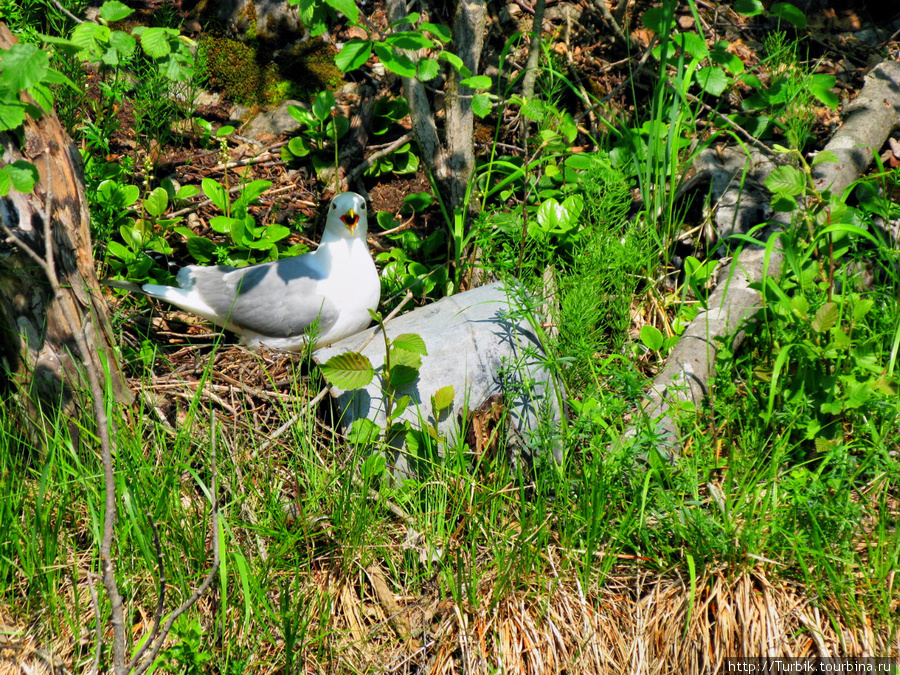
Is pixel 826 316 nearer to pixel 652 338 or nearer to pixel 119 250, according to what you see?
pixel 652 338

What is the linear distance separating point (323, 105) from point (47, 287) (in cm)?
179

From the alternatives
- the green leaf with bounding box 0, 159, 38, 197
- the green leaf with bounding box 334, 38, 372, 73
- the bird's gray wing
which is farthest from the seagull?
the green leaf with bounding box 0, 159, 38, 197

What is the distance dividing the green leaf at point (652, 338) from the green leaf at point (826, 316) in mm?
588

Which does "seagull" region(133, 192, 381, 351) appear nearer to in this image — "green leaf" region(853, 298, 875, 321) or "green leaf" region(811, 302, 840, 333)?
"green leaf" region(811, 302, 840, 333)

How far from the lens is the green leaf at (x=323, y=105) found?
12.0ft

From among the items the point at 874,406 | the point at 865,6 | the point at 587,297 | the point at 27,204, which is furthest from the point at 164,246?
the point at 865,6

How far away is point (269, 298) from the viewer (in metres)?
2.99

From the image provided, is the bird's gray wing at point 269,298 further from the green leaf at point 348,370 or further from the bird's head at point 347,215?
the green leaf at point 348,370

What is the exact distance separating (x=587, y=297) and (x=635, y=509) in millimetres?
791

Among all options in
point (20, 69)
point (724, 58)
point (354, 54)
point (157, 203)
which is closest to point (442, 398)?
point (354, 54)

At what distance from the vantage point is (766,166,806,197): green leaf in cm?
235

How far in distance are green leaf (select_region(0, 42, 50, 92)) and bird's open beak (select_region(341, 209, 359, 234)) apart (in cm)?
154

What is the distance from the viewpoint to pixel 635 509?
230cm

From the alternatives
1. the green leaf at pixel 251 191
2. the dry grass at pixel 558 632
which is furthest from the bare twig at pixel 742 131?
the green leaf at pixel 251 191
